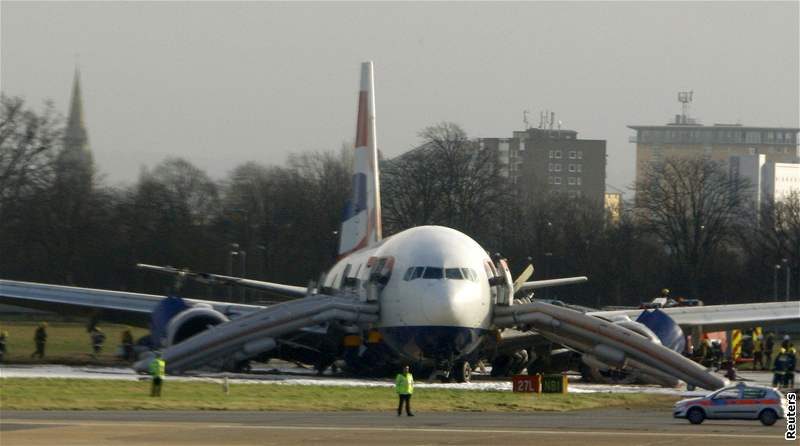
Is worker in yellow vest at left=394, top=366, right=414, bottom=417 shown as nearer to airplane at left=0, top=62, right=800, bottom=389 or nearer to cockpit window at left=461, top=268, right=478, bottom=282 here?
airplane at left=0, top=62, right=800, bottom=389

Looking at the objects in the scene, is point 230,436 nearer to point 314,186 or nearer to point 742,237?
point 314,186

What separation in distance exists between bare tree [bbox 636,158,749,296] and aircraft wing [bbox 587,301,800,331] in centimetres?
4203

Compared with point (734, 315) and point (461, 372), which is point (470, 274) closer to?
point (461, 372)

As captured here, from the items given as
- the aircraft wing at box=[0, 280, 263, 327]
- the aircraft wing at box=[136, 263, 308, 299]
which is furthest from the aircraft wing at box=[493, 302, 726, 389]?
the aircraft wing at box=[0, 280, 263, 327]

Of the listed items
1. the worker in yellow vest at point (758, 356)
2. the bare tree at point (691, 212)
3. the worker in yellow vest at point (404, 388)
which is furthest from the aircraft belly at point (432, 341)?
the bare tree at point (691, 212)

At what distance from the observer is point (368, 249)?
48.0m

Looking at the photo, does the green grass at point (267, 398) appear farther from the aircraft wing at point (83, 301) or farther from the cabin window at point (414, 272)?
the aircraft wing at point (83, 301)

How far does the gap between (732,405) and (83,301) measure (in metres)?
23.9

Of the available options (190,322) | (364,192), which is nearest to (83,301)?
(190,322)

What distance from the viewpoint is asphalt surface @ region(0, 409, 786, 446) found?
26.7 m

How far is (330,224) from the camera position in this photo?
92.4 meters

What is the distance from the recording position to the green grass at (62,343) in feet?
174

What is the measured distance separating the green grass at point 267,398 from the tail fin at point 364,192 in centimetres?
1216

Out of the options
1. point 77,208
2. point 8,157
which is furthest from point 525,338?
point 8,157
